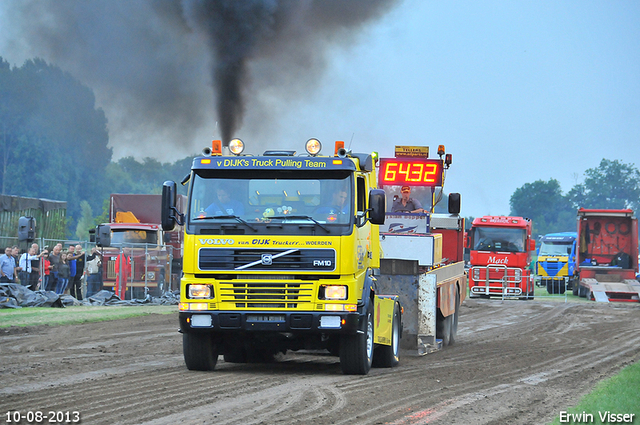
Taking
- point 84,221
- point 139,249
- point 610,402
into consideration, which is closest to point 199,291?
point 610,402

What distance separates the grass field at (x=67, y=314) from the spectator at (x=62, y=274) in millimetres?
1380

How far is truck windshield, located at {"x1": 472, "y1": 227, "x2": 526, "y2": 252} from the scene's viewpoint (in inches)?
1464

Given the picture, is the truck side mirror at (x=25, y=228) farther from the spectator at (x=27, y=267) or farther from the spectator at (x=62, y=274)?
the spectator at (x=62, y=274)

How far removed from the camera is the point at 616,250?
38.2 meters

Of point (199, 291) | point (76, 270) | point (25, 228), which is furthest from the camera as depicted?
point (76, 270)

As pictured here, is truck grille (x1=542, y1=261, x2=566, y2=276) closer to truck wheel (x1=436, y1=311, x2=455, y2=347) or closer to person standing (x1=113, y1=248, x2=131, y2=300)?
person standing (x1=113, y1=248, x2=131, y2=300)

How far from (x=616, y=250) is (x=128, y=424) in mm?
33852

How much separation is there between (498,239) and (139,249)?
15956 mm

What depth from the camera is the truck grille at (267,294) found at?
11034 millimetres

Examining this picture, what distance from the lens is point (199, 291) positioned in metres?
11.1

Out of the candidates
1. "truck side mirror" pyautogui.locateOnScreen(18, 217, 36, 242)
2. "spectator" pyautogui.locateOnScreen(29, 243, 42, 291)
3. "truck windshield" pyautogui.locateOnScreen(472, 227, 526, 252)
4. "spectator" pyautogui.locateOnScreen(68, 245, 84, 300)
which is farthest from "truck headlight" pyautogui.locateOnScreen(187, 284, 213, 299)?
"truck windshield" pyautogui.locateOnScreen(472, 227, 526, 252)

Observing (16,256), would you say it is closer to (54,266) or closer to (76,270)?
(54,266)

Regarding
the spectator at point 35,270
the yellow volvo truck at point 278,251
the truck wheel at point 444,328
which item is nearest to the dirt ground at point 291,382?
the truck wheel at point 444,328

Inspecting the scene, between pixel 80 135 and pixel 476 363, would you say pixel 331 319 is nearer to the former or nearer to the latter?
pixel 476 363
